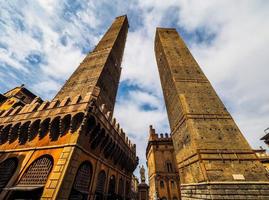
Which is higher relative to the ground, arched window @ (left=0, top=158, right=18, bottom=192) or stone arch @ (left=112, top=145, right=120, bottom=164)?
stone arch @ (left=112, top=145, right=120, bottom=164)

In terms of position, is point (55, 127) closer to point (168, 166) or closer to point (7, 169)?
point (7, 169)

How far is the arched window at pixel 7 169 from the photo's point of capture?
277 inches

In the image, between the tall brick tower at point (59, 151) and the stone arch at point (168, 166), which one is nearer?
the tall brick tower at point (59, 151)

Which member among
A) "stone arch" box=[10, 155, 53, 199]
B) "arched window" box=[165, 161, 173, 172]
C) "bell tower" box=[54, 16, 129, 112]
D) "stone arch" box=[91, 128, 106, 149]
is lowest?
"stone arch" box=[10, 155, 53, 199]

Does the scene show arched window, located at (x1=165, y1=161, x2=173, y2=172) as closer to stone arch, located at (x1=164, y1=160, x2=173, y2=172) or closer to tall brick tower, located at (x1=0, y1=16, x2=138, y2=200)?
stone arch, located at (x1=164, y1=160, x2=173, y2=172)

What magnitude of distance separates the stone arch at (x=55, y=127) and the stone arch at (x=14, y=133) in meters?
2.78

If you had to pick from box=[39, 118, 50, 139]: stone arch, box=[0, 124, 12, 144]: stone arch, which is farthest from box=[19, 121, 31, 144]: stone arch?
box=[0, 124, 12, 144]: stone arch

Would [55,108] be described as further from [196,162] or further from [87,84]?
[196,162]

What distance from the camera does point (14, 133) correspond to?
8789 millimetres

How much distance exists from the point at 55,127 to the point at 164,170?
21813 millimetres

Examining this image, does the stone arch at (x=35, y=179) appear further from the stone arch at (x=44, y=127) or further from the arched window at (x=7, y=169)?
the stone arch at (x=44, y=127)

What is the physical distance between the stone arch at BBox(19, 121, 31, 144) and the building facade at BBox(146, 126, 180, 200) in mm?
19501

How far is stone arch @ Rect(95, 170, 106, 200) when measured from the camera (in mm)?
8617

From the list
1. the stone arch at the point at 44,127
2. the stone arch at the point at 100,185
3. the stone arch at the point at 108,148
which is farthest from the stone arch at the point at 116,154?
the stone arch at the point at 44,127
